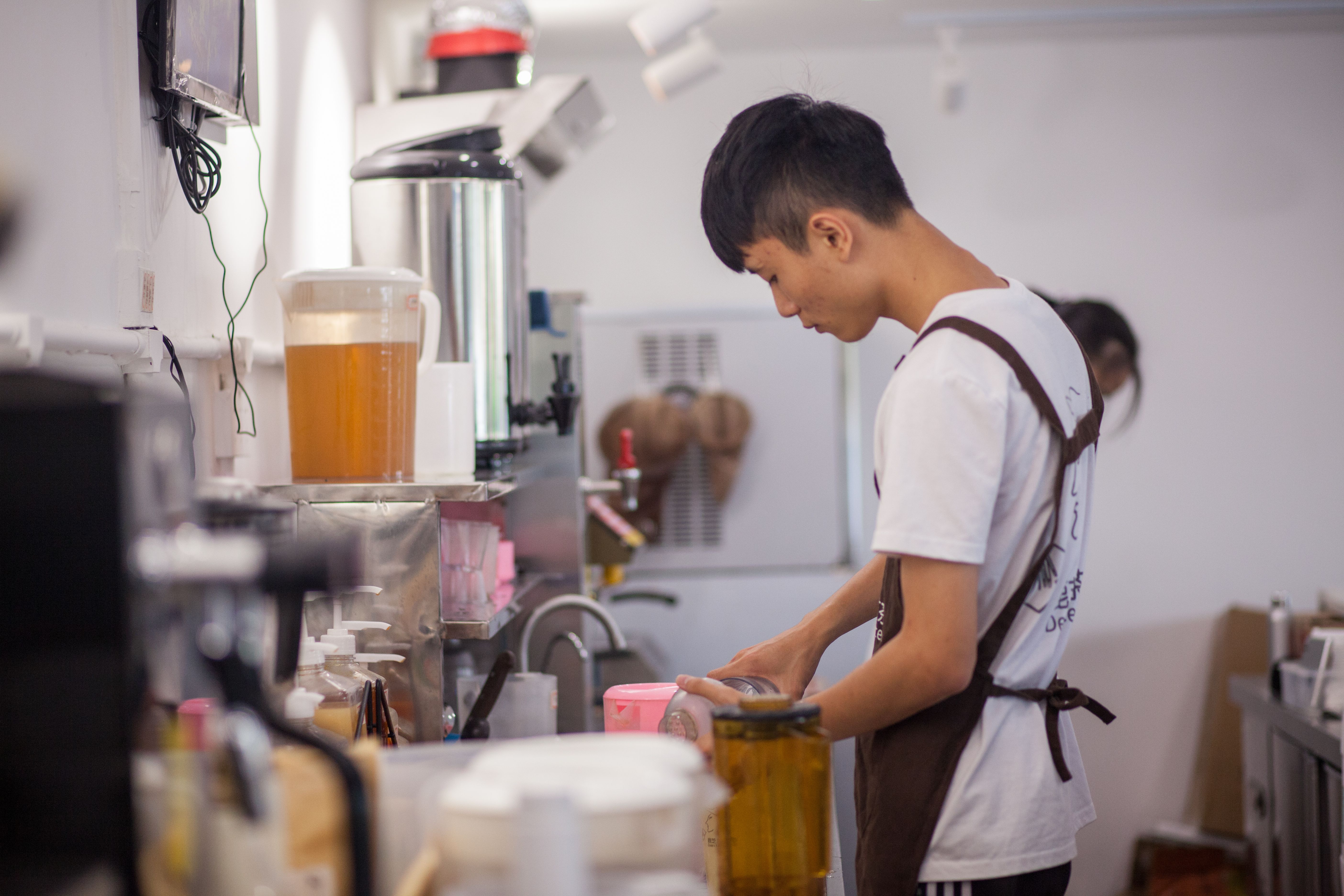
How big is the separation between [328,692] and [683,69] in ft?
7.80

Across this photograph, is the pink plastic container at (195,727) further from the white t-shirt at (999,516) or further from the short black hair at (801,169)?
the short black hair at (801,169)

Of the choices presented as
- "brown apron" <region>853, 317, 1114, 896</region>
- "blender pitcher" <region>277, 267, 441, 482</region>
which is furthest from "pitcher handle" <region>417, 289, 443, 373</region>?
"brown apron" <region>853, 317, 1114, 896</region>

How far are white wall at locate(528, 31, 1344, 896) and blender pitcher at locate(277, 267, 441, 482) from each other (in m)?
2.44

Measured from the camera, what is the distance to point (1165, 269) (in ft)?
13.3

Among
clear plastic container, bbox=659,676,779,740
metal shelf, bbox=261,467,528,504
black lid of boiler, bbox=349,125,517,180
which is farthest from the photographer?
black lid of boiler, bbox=349,125,517,180

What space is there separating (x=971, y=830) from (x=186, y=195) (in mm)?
1308

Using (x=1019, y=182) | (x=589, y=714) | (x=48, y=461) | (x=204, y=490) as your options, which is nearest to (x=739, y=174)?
(x=204, y=490)

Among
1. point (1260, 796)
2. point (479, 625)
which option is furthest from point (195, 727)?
point (1260, 796)

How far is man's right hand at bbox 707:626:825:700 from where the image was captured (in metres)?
1.40

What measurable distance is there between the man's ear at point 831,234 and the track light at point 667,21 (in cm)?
187

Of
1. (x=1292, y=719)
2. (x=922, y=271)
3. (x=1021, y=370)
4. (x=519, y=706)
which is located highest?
(x=922, y=271)

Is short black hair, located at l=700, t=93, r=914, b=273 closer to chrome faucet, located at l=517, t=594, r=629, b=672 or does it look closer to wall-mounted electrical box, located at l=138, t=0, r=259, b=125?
wall-mounted electrical box, located at l=138, t=0, r=259, b=125

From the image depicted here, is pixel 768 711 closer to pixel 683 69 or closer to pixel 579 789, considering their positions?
pixel 579 789

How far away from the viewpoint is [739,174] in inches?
49.0
